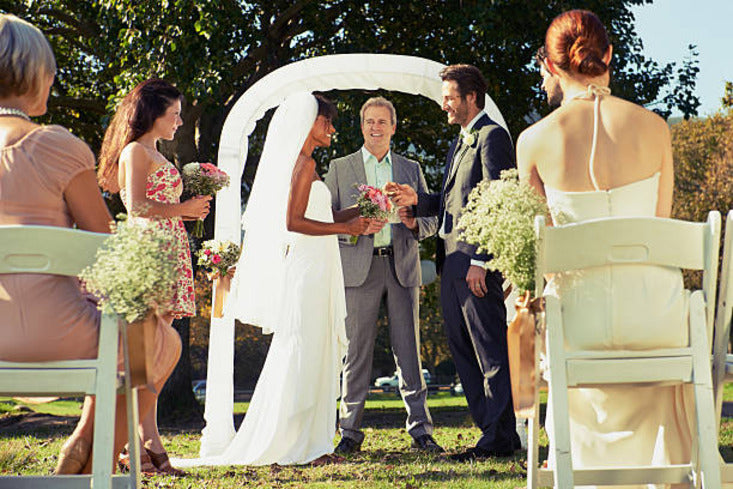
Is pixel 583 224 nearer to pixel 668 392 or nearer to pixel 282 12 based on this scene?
pixel 668 392

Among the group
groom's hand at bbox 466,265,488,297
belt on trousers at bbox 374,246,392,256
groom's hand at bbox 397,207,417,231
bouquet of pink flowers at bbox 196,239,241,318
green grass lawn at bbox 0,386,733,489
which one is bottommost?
green grass lawn at bbox 0,386,733,489

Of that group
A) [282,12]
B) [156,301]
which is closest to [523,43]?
[282,12]

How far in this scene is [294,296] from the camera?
250 inches

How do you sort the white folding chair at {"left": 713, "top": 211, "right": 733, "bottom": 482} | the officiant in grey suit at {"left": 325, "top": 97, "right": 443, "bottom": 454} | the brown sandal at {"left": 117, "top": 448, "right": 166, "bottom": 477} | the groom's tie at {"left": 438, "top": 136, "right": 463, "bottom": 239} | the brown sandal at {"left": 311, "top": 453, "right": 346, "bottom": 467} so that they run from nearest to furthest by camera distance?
1. the white folding chair at {"left": 713, "top": 211, "right": 733, "bottom": 482}
2. the brown sandal at {"left": 117, "top": 448, "right": 166, "bottom": 477}
3. the brown sandal at {"left": 311, "top": 453, "right": 346, "bottom": 467}
4. the groom's tie at {"left": 438, "top": 136, "right": 463, "bottom": 239}
5. the officiant in grey suit at {"left": 325, "top": 97, "right": 443, "bottom": 454}

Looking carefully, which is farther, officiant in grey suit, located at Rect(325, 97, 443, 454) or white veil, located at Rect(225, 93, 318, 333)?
officiant in grey suit, located at Rect(325, 97, 443, 454)

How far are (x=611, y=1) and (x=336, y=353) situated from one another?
7.67 m

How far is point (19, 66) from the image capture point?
340cm

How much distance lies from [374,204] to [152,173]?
5.46 feet

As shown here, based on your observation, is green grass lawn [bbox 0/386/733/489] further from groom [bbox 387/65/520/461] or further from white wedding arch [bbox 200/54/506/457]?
white wedding arch [bbox 200/54/506/457]

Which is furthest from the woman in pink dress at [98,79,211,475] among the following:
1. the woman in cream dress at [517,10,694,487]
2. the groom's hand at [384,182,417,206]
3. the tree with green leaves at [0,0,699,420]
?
the tree with green leaves at [0,0,699,420]

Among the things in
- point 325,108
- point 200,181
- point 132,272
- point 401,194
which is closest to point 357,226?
point 401,194

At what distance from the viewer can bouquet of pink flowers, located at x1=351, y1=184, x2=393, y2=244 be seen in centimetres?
639

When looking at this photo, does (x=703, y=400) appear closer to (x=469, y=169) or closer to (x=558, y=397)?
(x=558, y=397)

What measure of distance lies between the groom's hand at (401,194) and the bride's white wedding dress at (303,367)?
1.53ft
